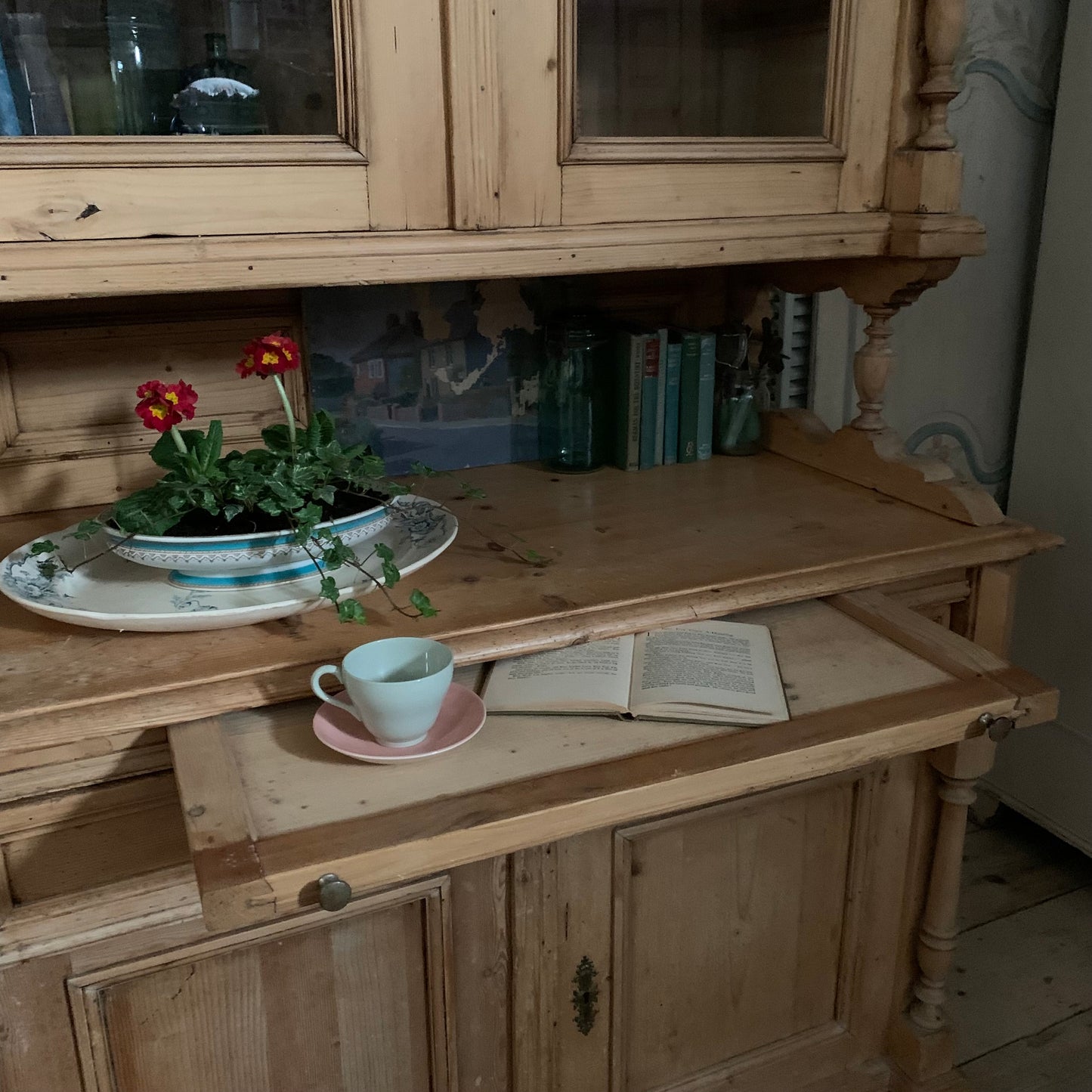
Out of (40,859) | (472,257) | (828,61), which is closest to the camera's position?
(40,859)

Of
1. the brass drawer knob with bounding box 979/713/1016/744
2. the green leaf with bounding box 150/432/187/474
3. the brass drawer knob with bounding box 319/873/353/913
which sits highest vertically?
the green leaf with bounding box 150/432/187/474

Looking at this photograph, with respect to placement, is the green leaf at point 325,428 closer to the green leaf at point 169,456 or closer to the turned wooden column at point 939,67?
the green leaf at point 169,456

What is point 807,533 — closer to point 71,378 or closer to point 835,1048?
point 835,1048

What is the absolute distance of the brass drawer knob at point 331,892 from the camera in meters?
0.66

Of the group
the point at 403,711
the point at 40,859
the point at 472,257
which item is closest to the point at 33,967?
the point at 40,859

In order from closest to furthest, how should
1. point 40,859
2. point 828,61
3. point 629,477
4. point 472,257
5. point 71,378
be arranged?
point 40,859 → point 472,257 → point 828,61 → point 71,378 → point 629,477

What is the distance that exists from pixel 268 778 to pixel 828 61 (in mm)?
893

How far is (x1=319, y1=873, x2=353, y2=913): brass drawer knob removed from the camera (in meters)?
0.66

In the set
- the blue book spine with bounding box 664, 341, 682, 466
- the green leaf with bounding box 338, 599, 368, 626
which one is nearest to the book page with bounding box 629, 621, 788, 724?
the green leaf with bounding box 338, 599, 368, 626

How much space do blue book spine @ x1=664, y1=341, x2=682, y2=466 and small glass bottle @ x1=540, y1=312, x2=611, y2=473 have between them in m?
0.08

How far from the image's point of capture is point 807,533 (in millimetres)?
1187

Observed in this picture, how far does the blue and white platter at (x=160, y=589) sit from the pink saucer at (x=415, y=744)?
141 millimetres

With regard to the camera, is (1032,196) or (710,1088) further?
(1032,196)

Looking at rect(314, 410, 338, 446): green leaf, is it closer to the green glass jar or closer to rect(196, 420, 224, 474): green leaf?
rect(196, 420, 224, 474): green leaf
